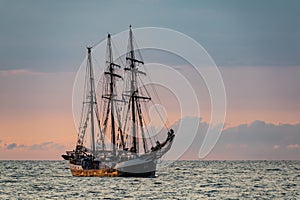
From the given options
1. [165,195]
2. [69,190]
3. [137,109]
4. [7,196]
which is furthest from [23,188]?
[137,109]

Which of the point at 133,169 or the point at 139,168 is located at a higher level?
the point at 139,168

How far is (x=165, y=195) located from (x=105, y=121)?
173 ft

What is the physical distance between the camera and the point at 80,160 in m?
161

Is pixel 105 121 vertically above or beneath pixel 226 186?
above

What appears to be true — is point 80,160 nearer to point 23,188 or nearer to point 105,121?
point 105,121

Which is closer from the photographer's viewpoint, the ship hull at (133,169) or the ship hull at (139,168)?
the ship hull at (139,168)

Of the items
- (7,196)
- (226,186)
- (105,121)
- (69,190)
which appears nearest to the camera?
(7,196)

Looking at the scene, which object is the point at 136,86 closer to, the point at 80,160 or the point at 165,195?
the point at 80,160

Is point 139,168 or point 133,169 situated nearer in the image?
point 139,168

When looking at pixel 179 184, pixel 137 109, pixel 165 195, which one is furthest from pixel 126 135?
pixel 165 195

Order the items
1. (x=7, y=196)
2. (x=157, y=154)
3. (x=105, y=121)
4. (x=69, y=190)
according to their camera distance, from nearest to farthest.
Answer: (x=7, y=196) → (x=69, y=190) → (x=157, y=154) → (x=105, y=121)

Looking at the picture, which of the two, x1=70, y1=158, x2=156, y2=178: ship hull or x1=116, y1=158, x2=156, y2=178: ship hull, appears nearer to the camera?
x1=116, y1=158, x2=156, y2=178: ship hull

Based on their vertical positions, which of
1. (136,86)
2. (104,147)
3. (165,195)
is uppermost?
(136,86)

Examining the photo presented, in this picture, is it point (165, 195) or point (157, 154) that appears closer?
point (165, 195)
